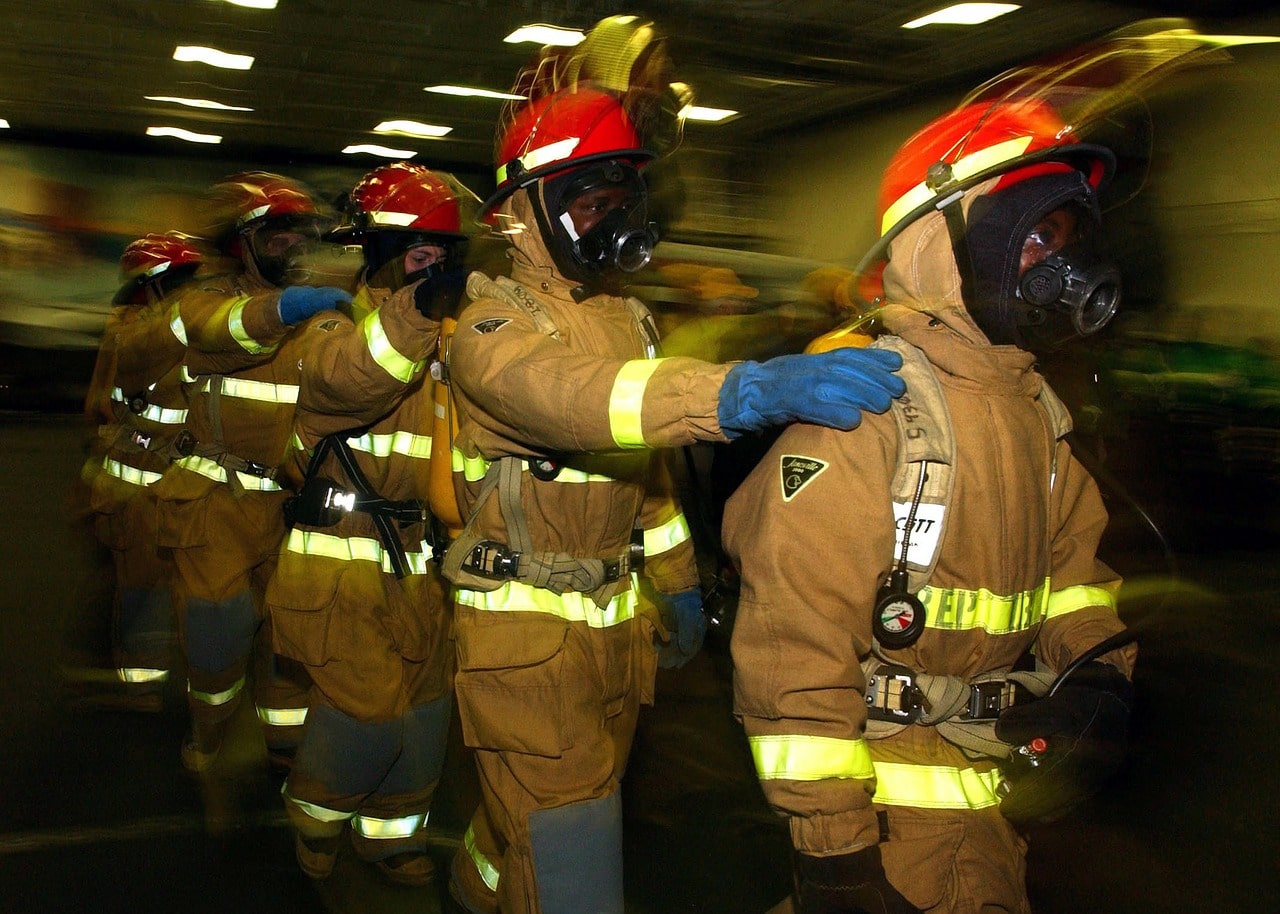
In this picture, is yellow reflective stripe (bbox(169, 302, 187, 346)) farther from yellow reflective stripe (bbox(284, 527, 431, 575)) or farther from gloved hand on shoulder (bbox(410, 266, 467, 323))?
gloved hand on shoulder (bbox(410, 266, 467, 323))

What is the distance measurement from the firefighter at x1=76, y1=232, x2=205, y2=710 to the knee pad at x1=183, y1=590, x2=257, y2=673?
0.50 meters

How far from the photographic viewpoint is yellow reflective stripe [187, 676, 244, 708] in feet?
12.9

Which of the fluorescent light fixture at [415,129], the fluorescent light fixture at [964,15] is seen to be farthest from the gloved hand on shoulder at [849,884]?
the fluorescent light fixture at [964,15]

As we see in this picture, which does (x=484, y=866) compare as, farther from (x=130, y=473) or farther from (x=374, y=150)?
(x=374, y=150)

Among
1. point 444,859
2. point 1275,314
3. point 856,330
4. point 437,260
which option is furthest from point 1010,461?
point 1275,314

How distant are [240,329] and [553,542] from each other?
5.64ft

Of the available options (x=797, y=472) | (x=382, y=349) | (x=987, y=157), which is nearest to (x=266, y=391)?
(x=382, y=349)

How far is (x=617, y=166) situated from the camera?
2.30 m

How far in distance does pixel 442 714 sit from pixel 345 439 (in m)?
0.90

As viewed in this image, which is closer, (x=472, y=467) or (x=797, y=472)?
(x=797, y=472)

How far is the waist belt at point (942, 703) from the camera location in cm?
159

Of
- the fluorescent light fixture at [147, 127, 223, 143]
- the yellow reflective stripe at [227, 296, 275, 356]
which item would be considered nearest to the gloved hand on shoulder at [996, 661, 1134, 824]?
the yellow reflective stripe at [227, 296, 275, 356]

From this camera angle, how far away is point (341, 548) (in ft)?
10.5

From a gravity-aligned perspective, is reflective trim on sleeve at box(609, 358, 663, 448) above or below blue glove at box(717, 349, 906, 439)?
below
